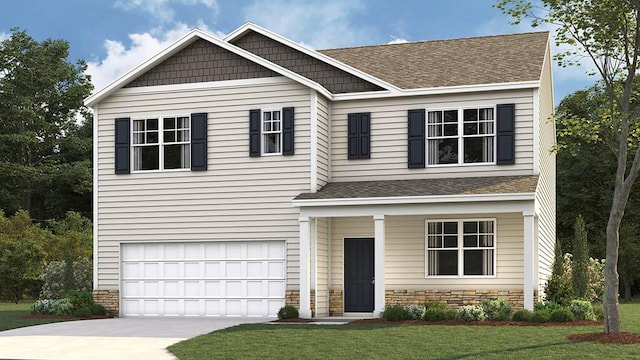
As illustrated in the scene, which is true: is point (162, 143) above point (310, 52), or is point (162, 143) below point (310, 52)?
below

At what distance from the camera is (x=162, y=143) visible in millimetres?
25469

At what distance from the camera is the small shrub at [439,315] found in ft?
69.5

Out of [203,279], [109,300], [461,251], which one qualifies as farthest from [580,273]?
A: [109,300]

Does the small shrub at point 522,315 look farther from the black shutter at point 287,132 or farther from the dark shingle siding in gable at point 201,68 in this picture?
the dark shingle siding in gable at point 201,68

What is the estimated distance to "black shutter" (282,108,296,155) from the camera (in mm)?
24266

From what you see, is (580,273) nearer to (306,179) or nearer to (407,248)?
(407,248)

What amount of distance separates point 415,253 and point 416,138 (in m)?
3.07

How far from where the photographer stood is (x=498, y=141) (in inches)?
939

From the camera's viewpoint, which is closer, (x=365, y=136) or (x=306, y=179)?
(x=306, y=179)

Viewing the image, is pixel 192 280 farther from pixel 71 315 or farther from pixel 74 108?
pixel 74 108

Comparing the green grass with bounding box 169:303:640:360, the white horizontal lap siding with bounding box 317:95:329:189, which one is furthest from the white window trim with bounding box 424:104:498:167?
the green grass with bounding box 169:303:640:360

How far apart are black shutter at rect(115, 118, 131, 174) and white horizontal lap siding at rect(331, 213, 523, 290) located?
609 cm

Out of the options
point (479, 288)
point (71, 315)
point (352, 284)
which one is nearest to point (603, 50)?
point (479, 288)

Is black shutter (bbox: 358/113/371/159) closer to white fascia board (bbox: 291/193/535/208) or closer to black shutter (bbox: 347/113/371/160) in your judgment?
black shutter (bbox: 347/113/371/160)
